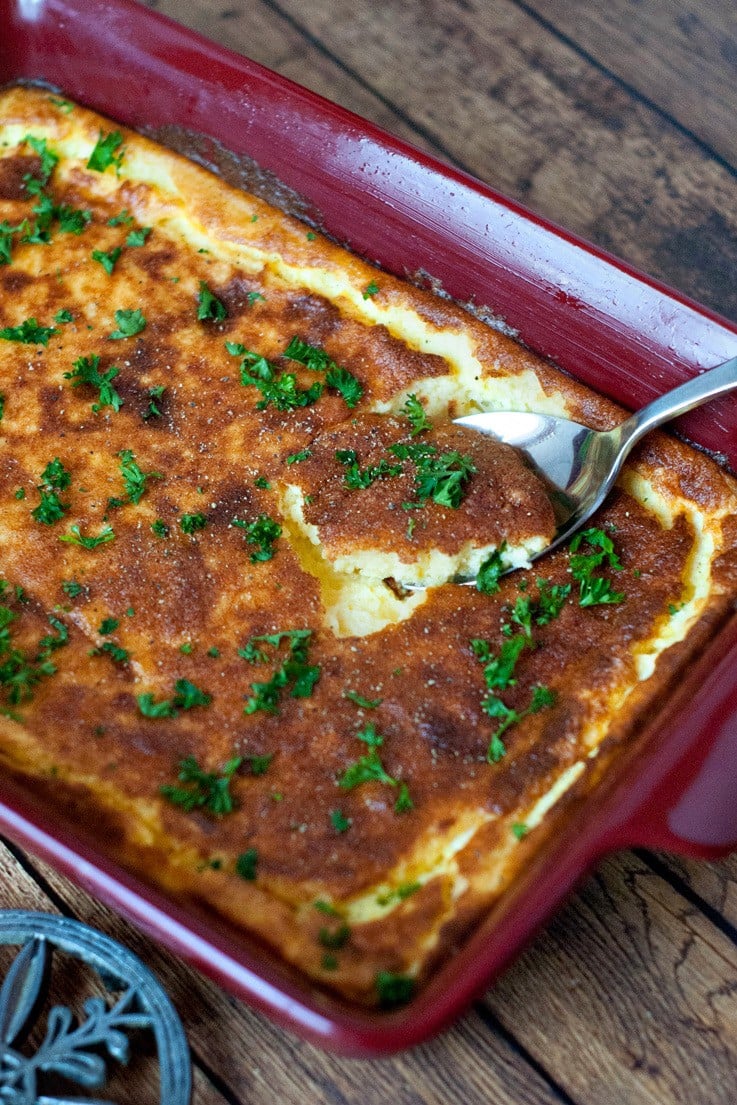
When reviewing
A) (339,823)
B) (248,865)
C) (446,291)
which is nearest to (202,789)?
(248,865)

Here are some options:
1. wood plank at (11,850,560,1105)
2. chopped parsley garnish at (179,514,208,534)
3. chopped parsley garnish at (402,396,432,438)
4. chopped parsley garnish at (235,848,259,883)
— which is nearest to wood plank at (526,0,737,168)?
chopped parsley garnish at (402,396,432,438)

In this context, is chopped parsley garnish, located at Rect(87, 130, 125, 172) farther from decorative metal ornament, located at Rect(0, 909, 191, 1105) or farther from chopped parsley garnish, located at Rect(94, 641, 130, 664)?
decorative metal ornament, located at Rect(0, 909, 191, 1105)

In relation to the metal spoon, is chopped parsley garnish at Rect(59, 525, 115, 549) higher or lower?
lower

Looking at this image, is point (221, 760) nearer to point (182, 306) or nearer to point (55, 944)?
point (55, 944)

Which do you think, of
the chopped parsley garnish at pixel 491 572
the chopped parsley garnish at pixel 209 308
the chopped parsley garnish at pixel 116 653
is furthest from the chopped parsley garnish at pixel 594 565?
the chopped parsley garnish at pixel 209 308

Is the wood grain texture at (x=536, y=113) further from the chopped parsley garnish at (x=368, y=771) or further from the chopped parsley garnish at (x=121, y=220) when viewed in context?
the chopped parsley garnish at (x=368, y=771)

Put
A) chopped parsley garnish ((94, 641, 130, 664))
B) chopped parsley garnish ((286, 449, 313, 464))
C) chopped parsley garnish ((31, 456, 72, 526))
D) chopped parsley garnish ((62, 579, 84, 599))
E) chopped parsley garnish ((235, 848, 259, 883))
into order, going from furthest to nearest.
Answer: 1. chopped parsley garnish ((286, 449, 313, 464))
2. chopped parsley garnish ((31, 456, 72, 526))
3. chopped parsley garnish ((62, 579, 84, 599))
4. chopped parsley garnish ((94, 641, 130, 664))
5. chopped parsley garnish ((235, 848, 259, 883))

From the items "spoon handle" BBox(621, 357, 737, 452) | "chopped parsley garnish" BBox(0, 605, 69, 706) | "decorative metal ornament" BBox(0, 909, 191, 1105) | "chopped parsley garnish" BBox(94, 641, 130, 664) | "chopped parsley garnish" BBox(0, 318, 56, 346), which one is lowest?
"decorative metal ornament" BBox(0, 909, 191, 1105)
